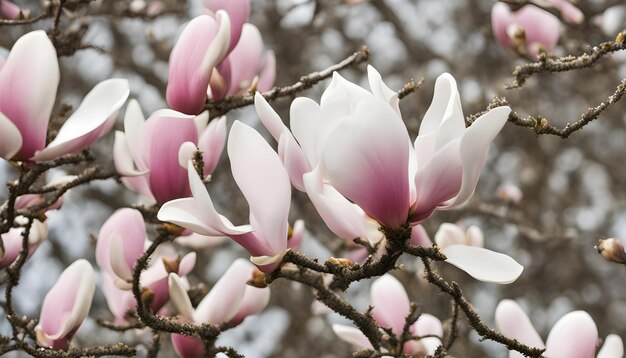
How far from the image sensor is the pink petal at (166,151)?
1.13 metres

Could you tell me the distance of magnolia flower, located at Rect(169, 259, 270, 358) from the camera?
1333 mm

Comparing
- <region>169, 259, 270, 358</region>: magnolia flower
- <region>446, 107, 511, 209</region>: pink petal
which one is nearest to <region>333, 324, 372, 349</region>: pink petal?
<region>169, 259, 270, 358</region>: magnolia flower

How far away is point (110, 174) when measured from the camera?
50.0 inches

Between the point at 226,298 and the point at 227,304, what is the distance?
0.03ft

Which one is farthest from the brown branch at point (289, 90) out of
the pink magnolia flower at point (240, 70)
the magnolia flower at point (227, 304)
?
the magnolia flower at point (227, 304)

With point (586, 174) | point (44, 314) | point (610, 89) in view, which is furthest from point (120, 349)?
point (586, 174)

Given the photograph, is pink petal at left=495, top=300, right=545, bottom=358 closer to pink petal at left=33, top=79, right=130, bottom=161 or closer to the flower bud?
the flower bud

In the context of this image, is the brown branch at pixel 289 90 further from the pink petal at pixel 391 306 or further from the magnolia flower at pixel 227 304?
the pink petal at pixel 391 306

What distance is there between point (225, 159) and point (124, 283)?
2.42 metres

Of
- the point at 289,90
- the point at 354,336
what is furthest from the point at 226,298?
the point at 289,90

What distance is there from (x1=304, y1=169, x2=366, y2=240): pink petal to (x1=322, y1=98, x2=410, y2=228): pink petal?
53mm

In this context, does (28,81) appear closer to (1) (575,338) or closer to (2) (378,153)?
(2) (378,153)

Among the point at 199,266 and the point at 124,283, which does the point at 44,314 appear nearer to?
the point at 124,283

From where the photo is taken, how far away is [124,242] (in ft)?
4.25
